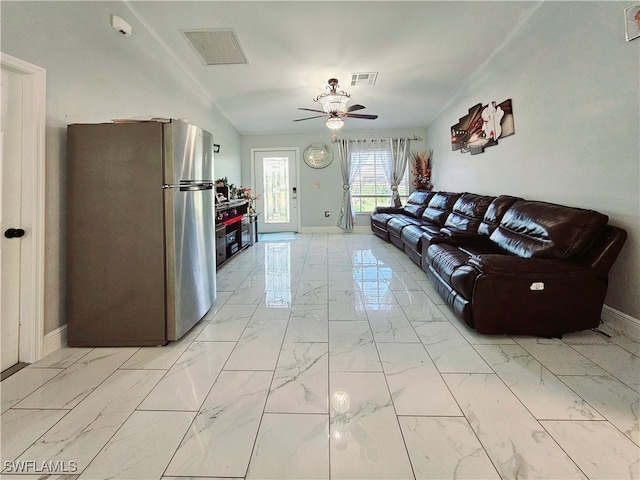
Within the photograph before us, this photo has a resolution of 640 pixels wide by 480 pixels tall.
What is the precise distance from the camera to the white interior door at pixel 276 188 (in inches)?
301

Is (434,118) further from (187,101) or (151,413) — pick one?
(151,413)

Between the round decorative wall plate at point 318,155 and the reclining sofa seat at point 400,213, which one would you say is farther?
the round decorative wall plate at point 318,155

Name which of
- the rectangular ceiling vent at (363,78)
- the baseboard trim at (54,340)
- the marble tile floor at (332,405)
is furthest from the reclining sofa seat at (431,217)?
the baseboard trim at (54,340)

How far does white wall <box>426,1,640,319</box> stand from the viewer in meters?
2.05

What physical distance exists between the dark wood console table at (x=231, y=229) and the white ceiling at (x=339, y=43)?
Result: 1.81 meters

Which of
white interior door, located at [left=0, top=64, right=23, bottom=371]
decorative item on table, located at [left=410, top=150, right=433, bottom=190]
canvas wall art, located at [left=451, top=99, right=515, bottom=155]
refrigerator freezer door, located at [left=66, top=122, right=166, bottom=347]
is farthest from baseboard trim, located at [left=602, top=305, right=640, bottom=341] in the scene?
decorative item on table, located at [left=410, top=150, right=433, bottom=190]

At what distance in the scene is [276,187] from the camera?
7723 mm

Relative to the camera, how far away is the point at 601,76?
7.25ft

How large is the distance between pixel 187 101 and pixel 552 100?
165 inches

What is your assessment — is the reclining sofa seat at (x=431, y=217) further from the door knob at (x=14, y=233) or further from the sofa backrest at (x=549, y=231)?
the door knob at (x=14, y=233)

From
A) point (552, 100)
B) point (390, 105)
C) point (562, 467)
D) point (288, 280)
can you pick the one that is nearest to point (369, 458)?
point (562, 467)

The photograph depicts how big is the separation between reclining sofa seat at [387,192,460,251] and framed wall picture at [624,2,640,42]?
2.66 metres

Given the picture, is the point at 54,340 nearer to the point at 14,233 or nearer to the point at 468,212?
the point at 14,233

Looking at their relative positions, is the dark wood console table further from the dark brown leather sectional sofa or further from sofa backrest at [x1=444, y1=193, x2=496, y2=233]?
sofa backrest at [x1=444, y1=193, x2=496, y2=233]
